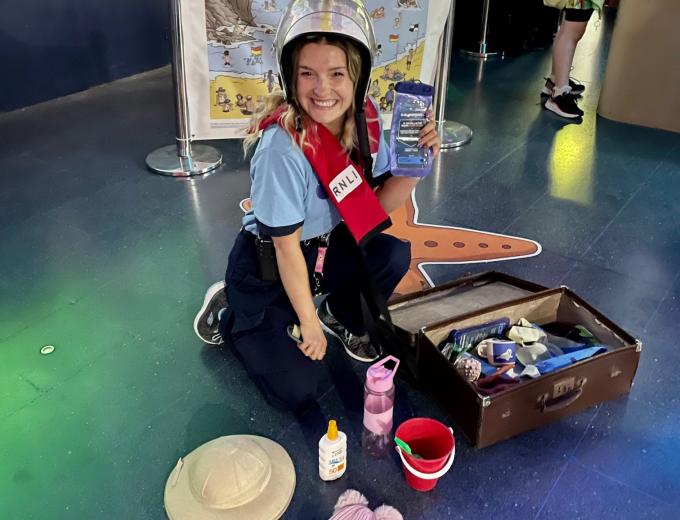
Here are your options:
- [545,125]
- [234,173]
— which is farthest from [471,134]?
[234,173]

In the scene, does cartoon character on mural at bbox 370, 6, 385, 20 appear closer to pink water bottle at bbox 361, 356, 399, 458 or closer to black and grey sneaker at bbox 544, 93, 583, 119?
black and grey sneaker at bbox 544, 93, 583, 119

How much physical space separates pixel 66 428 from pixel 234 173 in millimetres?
1903

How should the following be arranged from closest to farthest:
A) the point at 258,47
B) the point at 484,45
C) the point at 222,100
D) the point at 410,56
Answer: the point at 258,47, the point at 222,100, the point at 410,56, the point at 484,45

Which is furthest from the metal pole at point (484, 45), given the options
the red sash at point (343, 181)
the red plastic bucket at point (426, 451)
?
the red plastic bucket at point (426, 451)

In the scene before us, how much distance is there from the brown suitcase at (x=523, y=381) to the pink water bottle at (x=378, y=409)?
0.18 m

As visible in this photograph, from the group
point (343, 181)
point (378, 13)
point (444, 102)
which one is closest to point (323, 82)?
point (343, 181)

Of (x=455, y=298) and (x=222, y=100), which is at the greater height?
(x=222, y=100)

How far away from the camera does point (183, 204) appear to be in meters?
3.21

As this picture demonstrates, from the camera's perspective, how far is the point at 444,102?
154 inches

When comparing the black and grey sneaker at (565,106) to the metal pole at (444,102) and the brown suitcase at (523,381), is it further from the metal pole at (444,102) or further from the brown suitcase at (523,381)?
the brown suitcase at (523,381)

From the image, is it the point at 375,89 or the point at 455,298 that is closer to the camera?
the point at 455,298

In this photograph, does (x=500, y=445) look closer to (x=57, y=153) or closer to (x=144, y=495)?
(x=144, y=495)

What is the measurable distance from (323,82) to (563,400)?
1.13m

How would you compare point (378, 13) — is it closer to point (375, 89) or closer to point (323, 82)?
point (375, 89)
